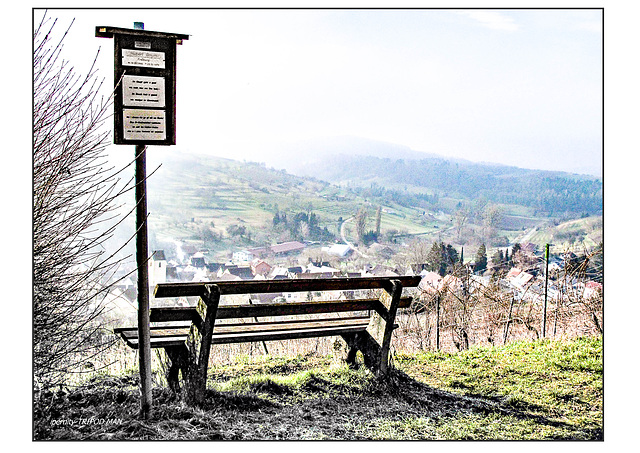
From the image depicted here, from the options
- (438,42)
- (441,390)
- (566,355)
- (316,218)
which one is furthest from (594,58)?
(441,390)

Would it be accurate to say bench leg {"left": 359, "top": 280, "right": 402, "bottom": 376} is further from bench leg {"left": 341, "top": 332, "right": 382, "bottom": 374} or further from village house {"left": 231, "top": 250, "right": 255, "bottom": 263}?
village house {"left": 231, "top": 250, "right": 255, "bottom": 263}

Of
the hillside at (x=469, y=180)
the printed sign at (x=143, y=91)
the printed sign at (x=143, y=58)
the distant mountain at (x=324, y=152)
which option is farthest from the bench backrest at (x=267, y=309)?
the distant mountain at (x=324, y=152)

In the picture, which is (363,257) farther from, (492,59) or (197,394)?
(197,394)

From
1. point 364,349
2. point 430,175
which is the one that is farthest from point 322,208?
point 364,349

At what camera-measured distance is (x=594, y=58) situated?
16.2 metres

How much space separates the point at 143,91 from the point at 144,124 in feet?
0.62

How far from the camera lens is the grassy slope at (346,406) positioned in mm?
3975

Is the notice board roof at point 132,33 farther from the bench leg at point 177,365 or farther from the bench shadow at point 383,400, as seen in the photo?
the bench shadow at point 383,400

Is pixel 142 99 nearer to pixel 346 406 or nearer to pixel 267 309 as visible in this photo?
pixel 267 309

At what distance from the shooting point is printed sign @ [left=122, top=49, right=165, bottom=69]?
3.61m

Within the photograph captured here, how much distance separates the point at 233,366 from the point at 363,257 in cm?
880

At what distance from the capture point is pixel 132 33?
360 cm

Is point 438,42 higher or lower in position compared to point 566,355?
higher

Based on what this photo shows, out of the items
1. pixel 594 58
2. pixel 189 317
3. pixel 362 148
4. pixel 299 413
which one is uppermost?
pixel 594 58
